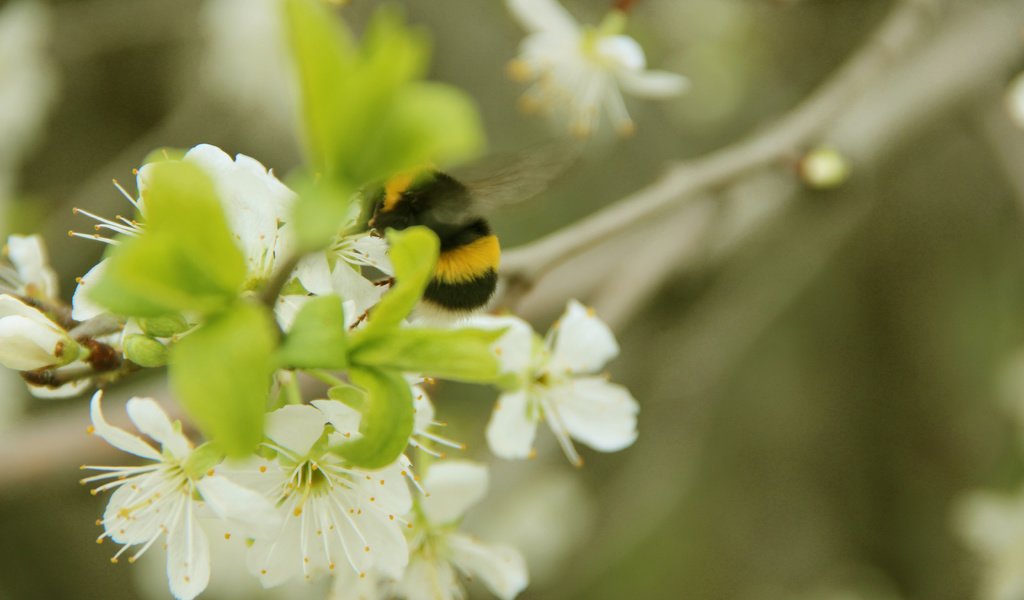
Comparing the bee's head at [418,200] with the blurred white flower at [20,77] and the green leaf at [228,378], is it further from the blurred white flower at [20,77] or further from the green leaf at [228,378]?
the blurred white flower at [20,77]

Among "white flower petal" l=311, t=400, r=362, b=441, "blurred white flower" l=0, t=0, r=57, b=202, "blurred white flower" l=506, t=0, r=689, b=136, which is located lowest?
"blurred white flower" l=0, t=0, r=57, b=202

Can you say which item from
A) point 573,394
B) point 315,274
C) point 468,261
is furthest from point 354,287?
point 573,394

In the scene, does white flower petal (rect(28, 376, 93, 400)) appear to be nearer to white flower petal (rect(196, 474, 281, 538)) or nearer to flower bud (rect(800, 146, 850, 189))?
white flower petal (rect(196, 474, 281, 538))

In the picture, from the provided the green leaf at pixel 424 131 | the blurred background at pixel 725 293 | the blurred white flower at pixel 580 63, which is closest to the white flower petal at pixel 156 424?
the green leaf at pixel 424 131

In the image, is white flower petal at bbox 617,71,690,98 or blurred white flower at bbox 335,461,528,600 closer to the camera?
blurred white flower at bbox 335,461,528,600

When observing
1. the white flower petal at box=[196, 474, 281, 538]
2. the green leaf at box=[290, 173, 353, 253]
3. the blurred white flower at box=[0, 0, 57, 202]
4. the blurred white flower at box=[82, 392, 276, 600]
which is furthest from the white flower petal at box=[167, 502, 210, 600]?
the blurred white flower at box=[0, 0, 57, 202]

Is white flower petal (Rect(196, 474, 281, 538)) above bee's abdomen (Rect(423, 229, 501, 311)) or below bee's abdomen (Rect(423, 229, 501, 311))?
below

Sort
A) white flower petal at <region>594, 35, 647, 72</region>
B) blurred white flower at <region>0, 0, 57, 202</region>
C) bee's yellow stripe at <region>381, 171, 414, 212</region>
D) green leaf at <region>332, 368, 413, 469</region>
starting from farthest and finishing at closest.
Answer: blurred white flower at <region>0, 0, 57, 202</region>
white flower petal at <region>594, 35, 647, 72</region>
bee's yellow stripe at <region>381, 171, 414, 212</region>
green leaf at <region>332, 368, 413, 469</region>
